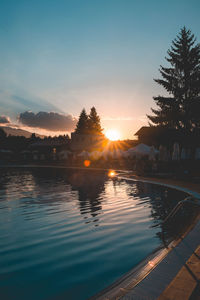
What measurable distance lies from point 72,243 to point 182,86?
91.3 feet

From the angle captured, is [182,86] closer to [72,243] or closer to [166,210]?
[166,210]

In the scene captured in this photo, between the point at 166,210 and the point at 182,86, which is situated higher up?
the point at 182,86

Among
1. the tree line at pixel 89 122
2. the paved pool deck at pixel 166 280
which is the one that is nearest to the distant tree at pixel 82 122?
the tree line at pixel 89 122

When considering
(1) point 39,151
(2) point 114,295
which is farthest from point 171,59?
(1) point 39,151

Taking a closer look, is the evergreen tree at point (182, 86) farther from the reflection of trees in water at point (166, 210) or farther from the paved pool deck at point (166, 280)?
the paved pool deck at point (166, 280)

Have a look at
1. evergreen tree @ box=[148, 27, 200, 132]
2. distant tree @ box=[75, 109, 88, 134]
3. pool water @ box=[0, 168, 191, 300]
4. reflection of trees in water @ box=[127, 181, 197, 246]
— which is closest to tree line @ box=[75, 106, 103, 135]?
distant tree @ box=[75, 109, 88, 134]

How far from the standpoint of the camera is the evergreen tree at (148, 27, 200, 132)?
2867 cm

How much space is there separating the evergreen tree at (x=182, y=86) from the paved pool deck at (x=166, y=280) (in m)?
26.0

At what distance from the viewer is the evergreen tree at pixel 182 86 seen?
2867 centimetres

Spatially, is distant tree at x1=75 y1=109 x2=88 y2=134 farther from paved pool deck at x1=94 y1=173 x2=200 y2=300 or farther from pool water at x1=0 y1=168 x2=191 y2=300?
paved pool deck at x1=94 y1=173 x2=200 y2=300

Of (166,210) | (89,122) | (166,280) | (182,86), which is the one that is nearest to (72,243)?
(166,280)

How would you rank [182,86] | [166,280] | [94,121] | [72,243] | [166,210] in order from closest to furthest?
1. [166,280]
2. [72,243]
3. [166,210]
4. [182,86]
5. [94,121]

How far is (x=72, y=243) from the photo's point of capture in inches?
260

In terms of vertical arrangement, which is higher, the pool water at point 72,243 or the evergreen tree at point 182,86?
the evergreen tree at point 182,86
